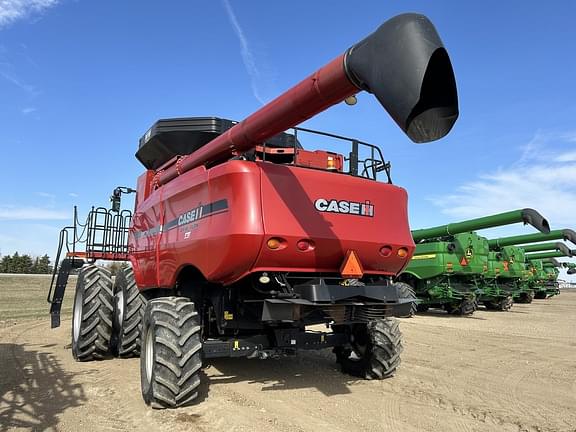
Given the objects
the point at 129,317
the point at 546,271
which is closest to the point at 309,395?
the point at 129,317

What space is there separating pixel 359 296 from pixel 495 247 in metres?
17.5

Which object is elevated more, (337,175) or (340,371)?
(337,175)

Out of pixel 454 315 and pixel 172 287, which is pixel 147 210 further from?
pixel 454 315

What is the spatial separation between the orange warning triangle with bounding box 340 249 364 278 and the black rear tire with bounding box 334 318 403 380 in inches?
50.5

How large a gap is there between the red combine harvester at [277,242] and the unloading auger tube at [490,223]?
28.9 ft

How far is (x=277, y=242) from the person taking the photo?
456cm

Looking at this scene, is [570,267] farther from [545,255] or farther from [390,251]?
[390,251]

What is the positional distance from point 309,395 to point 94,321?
360cm

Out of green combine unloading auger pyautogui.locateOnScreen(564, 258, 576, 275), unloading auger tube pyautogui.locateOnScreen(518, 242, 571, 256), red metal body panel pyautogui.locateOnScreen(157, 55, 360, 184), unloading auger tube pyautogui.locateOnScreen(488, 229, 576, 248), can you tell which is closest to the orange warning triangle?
red metal body panel pyautogui.locateOnScreen(157, 55, 360, 184)

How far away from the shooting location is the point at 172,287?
582cm

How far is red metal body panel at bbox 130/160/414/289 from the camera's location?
450 cm

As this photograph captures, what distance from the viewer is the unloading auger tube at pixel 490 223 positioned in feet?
42.5

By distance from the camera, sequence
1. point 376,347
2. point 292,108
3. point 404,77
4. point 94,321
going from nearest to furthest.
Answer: point 404,77 < point 292,108 < point 376,347 < point 94,321

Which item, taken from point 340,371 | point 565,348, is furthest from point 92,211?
point 565,348
